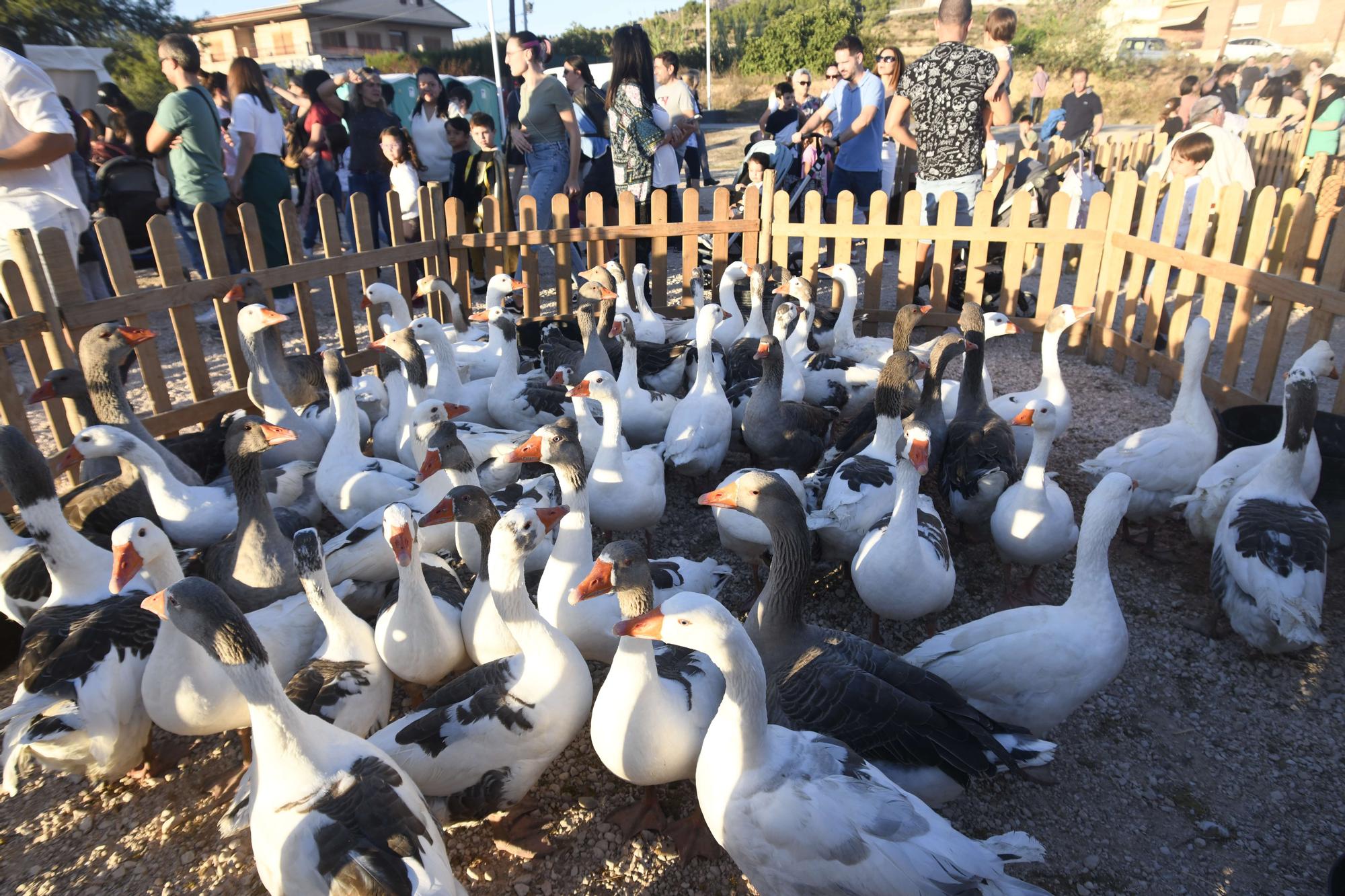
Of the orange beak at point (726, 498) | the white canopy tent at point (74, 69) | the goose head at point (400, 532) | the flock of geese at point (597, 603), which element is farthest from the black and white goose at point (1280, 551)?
the white canopy tent at point (74, 69)

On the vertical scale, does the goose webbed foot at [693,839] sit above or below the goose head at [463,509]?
below

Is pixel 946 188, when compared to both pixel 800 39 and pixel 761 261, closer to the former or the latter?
pixel 761 261

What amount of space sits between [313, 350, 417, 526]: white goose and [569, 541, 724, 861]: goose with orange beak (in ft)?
6.31

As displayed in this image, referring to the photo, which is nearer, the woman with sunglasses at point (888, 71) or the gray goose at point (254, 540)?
the gray goose at point (254, 540)

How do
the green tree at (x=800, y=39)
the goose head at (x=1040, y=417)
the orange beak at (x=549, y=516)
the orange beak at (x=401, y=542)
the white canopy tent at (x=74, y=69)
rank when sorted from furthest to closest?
the green tree at (x=800, y=39) → the white canopy tent at (x=74, y=69) → the goose head at (x=1040, y=417) → the orange beak at (x=549, y=516) → the orange beak at (x=401, y=542)

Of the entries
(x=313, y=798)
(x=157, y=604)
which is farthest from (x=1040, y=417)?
(x=157, y=604)

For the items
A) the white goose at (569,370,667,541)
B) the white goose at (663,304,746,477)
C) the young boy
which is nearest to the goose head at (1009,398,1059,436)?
the white goose at (663,304,746,477)

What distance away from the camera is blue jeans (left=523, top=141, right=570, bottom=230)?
27.2 ft

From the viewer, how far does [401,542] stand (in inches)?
126

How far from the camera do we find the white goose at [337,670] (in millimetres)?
3016

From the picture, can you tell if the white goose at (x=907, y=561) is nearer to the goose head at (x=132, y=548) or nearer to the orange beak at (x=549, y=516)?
the orange beak at (x=549, y=516)

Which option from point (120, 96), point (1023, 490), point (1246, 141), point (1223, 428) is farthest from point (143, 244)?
point (1246, 141)

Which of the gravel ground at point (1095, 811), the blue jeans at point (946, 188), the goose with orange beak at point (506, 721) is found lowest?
the gravel ground at point (1095, 811)

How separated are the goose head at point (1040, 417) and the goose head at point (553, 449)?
2.50 m
